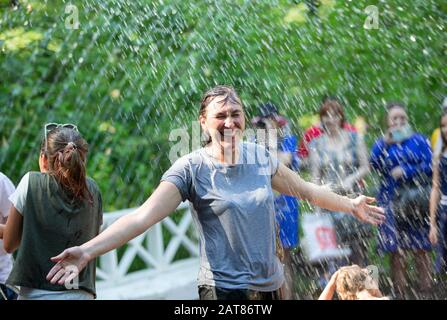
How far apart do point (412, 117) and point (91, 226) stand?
4.05m

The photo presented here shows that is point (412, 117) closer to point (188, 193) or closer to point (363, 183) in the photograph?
point (363, 183)

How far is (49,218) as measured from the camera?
14.1 feet

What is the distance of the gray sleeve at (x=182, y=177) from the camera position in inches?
157

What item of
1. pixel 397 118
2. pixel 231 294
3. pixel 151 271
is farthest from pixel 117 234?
pixel 151 271

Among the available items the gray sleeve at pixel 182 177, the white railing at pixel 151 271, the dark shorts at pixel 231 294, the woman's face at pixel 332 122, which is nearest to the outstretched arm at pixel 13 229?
the gray sleeve at pixel 182 177

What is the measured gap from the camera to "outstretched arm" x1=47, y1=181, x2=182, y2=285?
11.9 ft

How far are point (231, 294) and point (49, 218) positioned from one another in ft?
2.94

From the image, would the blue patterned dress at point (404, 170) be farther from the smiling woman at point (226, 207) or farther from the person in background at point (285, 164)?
the smiling woman at point (226, 207)

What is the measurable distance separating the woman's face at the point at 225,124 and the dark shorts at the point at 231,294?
570mm

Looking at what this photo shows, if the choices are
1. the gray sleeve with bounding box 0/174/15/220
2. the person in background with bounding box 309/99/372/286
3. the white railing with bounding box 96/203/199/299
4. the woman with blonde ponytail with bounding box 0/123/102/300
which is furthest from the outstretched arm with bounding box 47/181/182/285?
the white railing with bounding box 96/203/199/299

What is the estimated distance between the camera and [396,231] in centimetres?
653

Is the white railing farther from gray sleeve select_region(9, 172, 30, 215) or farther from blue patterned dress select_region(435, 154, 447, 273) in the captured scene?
gray sleeve select_region(9, 172, 30, 215)

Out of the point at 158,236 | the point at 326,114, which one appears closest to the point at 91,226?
the point at 326,114

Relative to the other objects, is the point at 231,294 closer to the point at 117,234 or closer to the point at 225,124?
the point at 117,234
